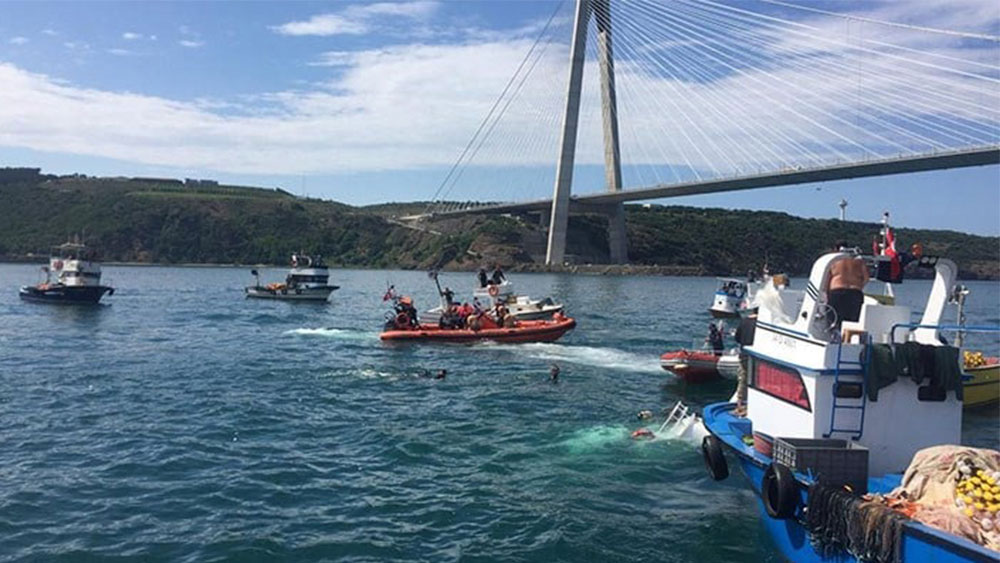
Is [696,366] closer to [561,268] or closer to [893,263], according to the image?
[893,263]

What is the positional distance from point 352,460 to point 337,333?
20491 millimetres

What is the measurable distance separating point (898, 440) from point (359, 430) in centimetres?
956

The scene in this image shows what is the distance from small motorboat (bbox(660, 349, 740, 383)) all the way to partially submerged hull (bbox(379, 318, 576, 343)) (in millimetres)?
8353

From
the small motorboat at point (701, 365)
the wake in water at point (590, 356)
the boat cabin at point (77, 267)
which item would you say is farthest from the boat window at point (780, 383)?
the boat cabin at point (77, 267)

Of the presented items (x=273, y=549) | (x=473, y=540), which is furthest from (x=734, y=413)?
(x=273, y=549)

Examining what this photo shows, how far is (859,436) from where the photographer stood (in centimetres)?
847

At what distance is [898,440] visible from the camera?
27.8ft

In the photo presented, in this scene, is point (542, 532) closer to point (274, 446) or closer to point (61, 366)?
point (274, 446)

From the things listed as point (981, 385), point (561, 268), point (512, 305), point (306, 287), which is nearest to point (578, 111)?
point (561, 268)

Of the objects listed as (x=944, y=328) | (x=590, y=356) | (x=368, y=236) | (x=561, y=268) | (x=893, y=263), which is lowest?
(x=590, y=356)

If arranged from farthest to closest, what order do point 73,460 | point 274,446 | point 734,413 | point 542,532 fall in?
1. point 274,446
2. point 73,460
3. point 734,413
4. point 542,532

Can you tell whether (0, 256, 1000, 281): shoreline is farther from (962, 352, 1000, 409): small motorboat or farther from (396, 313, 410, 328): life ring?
(962, 352, 1000, 409): small motorboat

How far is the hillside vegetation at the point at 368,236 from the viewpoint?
375 feet

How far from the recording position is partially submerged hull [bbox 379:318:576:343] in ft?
92.5
